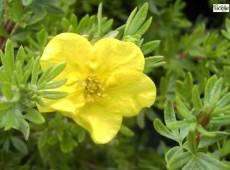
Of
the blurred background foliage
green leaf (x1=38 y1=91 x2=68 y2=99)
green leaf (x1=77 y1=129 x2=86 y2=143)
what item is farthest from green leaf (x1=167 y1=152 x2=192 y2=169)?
green leaf (x1=77 y1=129 x2=86 y2=143)

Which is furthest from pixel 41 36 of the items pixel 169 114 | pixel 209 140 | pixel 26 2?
pixel 209 140

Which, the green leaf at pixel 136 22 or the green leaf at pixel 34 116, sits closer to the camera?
the green leaf at pixel 34 116

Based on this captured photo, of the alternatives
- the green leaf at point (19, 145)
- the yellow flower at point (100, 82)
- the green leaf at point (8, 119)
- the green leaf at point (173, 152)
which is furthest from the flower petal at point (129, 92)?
the green leaf at point (19, 145)

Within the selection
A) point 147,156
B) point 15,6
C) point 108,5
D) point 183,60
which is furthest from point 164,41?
point 15,6

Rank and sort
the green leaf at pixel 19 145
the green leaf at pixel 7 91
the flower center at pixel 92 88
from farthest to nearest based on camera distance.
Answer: the green leaf at pixel 19 145 < the flower center at pixel 92 88 < the green leaf at pixel 7 91

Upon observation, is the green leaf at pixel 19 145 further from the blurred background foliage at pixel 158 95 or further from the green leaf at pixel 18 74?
the green leaf at pixel 18 74

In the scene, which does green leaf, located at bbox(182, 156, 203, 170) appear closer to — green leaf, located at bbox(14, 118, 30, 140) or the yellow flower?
the yellow flower

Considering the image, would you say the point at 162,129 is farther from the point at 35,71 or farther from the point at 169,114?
the point at 35,71

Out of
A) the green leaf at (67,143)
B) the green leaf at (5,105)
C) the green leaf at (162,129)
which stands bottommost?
the green leaf at (67,143)

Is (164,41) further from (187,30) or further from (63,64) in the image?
(63,64)
